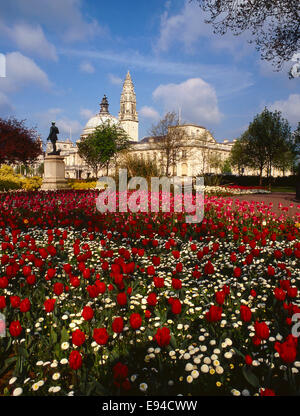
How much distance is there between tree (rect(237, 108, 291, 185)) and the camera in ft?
144

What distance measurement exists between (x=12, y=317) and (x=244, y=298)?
8.66ft

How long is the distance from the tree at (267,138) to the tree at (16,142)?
29690 mm

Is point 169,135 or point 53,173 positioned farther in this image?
point 169,135

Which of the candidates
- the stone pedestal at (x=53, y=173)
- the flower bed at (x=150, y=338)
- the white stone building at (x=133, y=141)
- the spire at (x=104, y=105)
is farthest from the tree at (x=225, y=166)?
the flower bed at (x=150, y=338)

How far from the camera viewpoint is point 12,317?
3299 millimetres

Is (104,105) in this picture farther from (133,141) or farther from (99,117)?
(133,141)

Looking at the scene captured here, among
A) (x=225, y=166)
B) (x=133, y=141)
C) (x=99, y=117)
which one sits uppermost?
(x=99, y=117)

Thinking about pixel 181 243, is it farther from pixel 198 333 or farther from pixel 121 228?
pixel 198 333

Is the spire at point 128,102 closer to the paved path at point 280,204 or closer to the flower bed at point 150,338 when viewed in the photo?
the paved path at point 280,204

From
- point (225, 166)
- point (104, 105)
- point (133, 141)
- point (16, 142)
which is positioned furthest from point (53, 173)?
point (104, 105)

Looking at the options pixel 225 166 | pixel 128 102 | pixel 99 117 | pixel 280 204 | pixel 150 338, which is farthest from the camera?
pixel 128 102

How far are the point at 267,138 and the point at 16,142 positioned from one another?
3287 centimetres

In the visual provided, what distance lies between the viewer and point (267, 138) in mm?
44156
